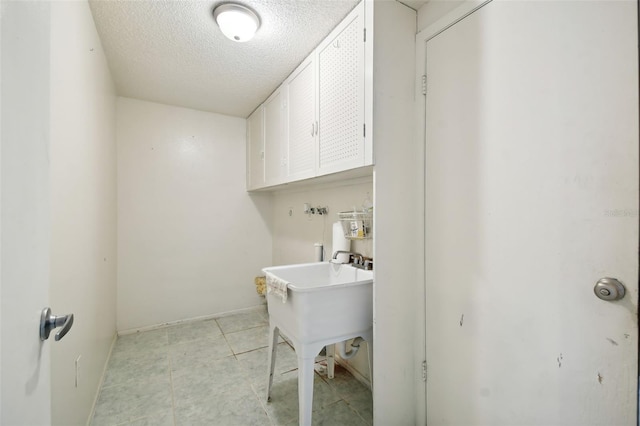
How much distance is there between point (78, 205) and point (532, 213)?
7.01 ft

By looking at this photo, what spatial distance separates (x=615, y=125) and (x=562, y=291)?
597mm

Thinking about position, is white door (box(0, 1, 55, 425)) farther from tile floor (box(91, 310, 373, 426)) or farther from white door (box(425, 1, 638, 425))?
white door (box(425, 1, 638, 425))

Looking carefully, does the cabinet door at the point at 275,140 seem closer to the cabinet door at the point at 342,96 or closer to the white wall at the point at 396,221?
the cabinet door at the point at 342,96

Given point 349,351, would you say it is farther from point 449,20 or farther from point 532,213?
point 449,20

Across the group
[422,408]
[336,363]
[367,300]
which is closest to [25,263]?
[367,300]

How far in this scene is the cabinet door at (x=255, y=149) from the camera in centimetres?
294

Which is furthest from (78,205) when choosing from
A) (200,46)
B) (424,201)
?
(424,201)

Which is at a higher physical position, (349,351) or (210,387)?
(349,351)

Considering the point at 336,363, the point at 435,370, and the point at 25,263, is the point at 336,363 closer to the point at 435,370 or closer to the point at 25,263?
the point at 435,370

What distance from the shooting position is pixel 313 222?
2.68 metres

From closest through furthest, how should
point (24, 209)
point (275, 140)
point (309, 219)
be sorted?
point (24, 209), point (275, 140), point (309, 219)

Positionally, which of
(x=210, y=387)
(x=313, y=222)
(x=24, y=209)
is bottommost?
(x=210, y=387)

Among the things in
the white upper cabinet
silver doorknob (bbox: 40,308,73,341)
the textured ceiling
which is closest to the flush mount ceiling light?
the textured ceiling

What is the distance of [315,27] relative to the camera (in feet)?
5.64
